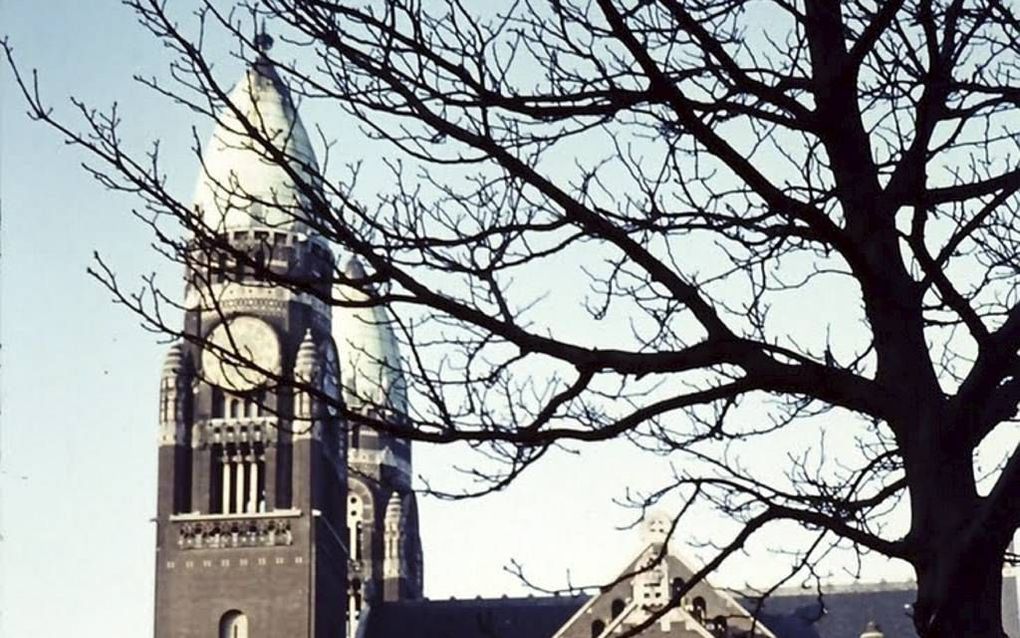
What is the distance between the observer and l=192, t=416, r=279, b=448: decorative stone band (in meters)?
54.4

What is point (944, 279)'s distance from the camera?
27.7 feet

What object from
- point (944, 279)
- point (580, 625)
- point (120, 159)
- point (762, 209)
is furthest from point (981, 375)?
point (580, 625)

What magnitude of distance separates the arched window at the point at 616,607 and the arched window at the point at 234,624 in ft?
31.1

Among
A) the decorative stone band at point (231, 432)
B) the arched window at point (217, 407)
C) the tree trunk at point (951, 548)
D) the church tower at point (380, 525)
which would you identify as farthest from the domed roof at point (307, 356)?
the tree trunk at point (951, 548)

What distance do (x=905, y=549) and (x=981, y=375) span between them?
745 mm

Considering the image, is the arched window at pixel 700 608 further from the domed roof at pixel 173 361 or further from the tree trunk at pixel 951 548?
the tree trunk at pixel 951 548

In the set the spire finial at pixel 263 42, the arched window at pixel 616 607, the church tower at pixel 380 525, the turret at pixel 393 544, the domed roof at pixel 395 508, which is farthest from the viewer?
the domed roof at pixel 395 508

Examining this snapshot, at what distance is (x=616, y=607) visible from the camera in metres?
52.3

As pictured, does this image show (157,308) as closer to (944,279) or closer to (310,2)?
(310,2)

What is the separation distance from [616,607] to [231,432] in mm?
10849

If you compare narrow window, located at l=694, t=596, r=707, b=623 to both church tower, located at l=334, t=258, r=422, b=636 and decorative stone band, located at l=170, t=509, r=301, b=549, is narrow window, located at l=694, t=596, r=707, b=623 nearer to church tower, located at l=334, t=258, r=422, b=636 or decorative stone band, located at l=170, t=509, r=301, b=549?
decorative stone band, located at l=170, t=509, r=301, b=549

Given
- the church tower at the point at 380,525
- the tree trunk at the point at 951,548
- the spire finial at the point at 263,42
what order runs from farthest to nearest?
1. the church tower at the point at 380,525
2. the spire finial at the point at 263,42
3. the tree trunk at the point at 951,548

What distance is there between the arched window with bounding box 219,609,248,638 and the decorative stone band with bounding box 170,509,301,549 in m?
1.76

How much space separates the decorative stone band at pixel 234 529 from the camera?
54250mm
